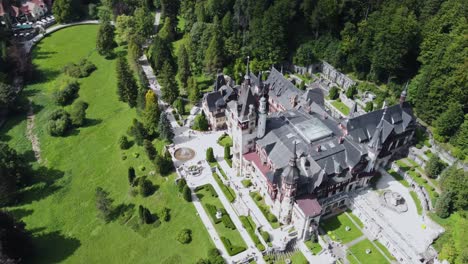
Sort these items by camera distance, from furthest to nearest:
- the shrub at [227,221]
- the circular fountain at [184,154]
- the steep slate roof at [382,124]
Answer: the circular fountain at [184,154], the steep slate roof at [382,124], the shrub at [227,221]

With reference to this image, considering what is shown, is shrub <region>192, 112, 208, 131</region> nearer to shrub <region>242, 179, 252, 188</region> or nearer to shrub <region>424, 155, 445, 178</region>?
shrub <region>242, 179, 252, 188</region>

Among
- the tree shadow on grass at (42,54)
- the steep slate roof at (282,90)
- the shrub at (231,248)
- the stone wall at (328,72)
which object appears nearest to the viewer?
the shrub at (231,248)

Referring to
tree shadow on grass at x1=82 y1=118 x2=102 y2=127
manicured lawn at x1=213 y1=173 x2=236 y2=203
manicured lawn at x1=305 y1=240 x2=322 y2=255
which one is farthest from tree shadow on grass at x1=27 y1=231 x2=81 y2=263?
manicured lawn at x1=305 y1=240 x2=322 y2=255

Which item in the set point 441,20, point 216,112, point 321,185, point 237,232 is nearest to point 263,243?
point 237,232

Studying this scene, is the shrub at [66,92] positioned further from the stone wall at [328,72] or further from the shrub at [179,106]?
the stone wall at [328,72]

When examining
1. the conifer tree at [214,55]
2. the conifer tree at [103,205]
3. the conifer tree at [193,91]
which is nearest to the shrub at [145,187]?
the conifer tree at [103,205]

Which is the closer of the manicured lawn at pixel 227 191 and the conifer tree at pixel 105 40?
the manicured lawn at pixel 227 191

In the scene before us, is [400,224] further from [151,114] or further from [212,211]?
[151,114]
